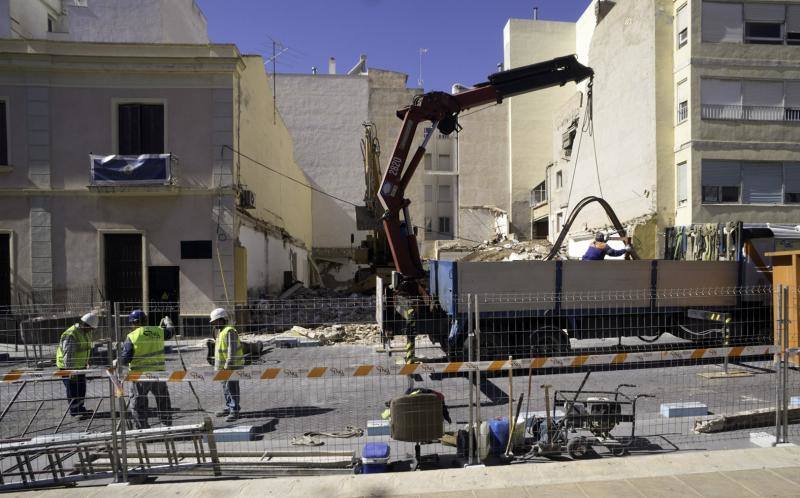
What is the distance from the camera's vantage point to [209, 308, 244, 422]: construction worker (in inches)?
278

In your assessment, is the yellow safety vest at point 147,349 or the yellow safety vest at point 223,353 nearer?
the yellow safety vest at point 147,349

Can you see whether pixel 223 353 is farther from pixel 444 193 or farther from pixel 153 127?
pixel 444 193

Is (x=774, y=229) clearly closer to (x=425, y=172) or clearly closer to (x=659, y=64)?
(x=659, y=64)

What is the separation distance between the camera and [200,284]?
1503 centimetres

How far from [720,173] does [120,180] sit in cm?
1884

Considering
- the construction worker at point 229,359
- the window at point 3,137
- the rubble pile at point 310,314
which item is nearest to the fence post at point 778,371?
the construction worker at point 229,359

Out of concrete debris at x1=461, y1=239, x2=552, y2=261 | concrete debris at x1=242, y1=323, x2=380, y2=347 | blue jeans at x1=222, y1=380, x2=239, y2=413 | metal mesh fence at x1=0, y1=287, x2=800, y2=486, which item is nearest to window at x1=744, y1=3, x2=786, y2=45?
concrete debris at x1=461, y1=239, x2=552, y2=261

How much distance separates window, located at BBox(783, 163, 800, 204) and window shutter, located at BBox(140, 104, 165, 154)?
2004cm

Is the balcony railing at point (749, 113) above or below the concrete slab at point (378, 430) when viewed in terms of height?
above

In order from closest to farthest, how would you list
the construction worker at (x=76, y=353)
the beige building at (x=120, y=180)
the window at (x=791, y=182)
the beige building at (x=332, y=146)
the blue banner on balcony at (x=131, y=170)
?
the construction worker at (x=76, y=353), the blue banner on balcony at (x=131, y=170), the beige building at (x=120, y=180), the window at (x=791, y=182), the beige building at (x=332, y=146)

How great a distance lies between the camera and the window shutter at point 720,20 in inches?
714

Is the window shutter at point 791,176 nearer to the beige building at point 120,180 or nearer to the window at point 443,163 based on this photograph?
the beige building at point 120,180

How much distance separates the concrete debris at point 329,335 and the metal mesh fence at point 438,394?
0.08 meters

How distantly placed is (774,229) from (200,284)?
45.2ft
